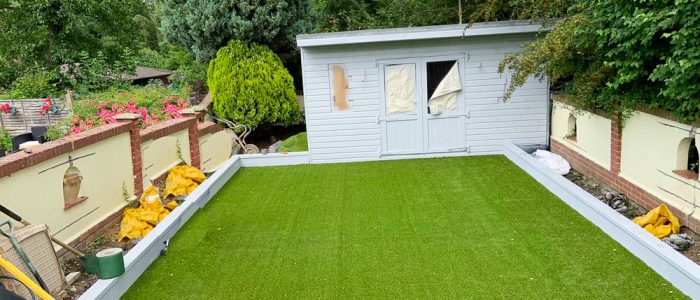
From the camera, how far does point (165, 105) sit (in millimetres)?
10398

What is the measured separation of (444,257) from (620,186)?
286 centimetres

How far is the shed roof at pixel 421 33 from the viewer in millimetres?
8859

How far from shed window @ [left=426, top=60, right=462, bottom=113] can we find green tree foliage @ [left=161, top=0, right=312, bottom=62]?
3.74 m

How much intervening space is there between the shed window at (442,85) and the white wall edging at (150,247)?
12.6 ft

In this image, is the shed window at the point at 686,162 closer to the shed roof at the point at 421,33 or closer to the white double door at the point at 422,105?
the shed roof at the point at 421,33

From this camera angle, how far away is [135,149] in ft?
22.8

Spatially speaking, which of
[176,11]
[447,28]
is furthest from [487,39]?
[176,11]

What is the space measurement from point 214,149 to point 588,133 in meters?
6.18

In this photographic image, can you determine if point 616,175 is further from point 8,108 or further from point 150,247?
point 8,108

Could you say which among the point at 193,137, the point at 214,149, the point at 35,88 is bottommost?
the point at 214,149

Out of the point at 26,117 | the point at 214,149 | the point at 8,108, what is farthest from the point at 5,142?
the point at 214,149

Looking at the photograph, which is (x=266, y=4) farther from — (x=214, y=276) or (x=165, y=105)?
(x=214, y=276)

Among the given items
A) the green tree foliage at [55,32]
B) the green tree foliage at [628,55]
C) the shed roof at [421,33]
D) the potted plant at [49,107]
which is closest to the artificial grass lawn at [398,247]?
the green tree foliage at [628,55]

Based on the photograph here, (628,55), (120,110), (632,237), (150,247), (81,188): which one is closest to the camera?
(632,237)
